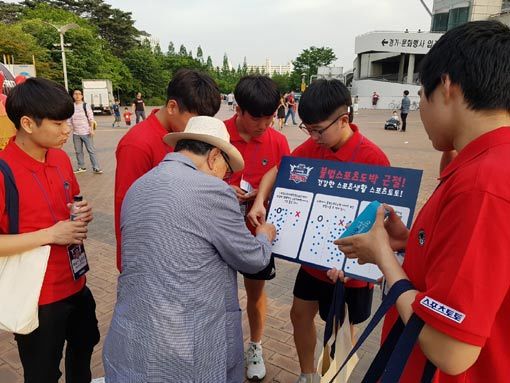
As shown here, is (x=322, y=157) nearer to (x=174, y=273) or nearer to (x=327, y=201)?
(x=327, y=201)

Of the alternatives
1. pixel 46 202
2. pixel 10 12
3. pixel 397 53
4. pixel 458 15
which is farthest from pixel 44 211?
pixel 10 12

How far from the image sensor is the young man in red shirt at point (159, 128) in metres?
2.22

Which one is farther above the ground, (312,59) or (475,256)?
(312,59)

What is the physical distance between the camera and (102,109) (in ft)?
102

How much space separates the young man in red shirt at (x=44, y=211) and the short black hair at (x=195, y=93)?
590 millimetres

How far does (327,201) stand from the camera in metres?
2.12

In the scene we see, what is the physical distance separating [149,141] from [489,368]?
194 centimetres

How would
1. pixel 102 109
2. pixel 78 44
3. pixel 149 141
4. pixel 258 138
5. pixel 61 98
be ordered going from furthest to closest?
1. pixel 78 44
2. pixel 102 109
3. pixel 258 138
4. pixel 149 141
5. pixel 61 98

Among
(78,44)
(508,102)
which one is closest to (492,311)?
(508,102)

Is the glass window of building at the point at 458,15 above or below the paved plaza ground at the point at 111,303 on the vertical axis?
above

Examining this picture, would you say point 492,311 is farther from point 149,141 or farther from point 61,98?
point 61,98

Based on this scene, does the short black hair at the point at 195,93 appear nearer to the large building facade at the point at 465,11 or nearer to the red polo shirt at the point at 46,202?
the red polo shirt at the point at 46,202

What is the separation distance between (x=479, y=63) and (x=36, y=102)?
1916 mm

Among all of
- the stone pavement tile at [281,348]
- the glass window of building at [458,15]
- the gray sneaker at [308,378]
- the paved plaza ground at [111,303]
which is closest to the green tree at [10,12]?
the glass window of building at [458,15]
